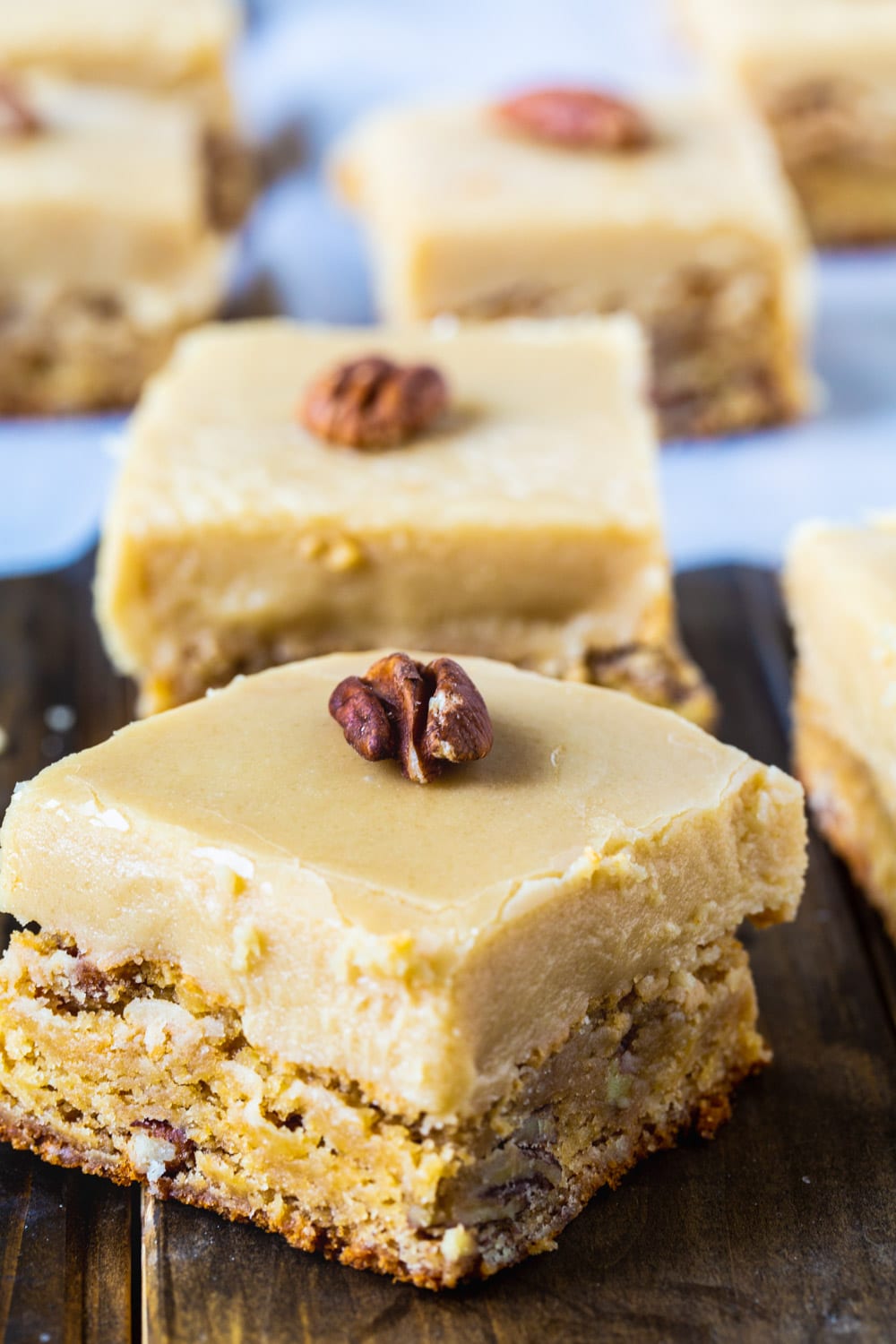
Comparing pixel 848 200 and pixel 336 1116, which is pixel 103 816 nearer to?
pixel 336 1116

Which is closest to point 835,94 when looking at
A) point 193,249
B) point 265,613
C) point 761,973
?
point 193,249

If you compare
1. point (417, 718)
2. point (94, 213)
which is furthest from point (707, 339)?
point (417, 718)

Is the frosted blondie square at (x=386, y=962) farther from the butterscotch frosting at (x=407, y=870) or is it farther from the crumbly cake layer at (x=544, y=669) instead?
the crumbly cake layer at (x=544, y=669)

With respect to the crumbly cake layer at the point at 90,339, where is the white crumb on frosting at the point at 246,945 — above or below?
above

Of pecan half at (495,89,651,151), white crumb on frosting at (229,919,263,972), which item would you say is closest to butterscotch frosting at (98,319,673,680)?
white crumb on frosting at (229,919,263,972)

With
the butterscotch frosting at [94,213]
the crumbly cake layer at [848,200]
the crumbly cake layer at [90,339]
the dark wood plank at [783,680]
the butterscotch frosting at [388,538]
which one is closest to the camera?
the dark wood plank at [783,680]

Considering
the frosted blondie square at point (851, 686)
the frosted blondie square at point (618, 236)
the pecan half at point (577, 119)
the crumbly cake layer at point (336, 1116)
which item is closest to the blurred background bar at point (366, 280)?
the frosted blondie square at point (618, 236)
